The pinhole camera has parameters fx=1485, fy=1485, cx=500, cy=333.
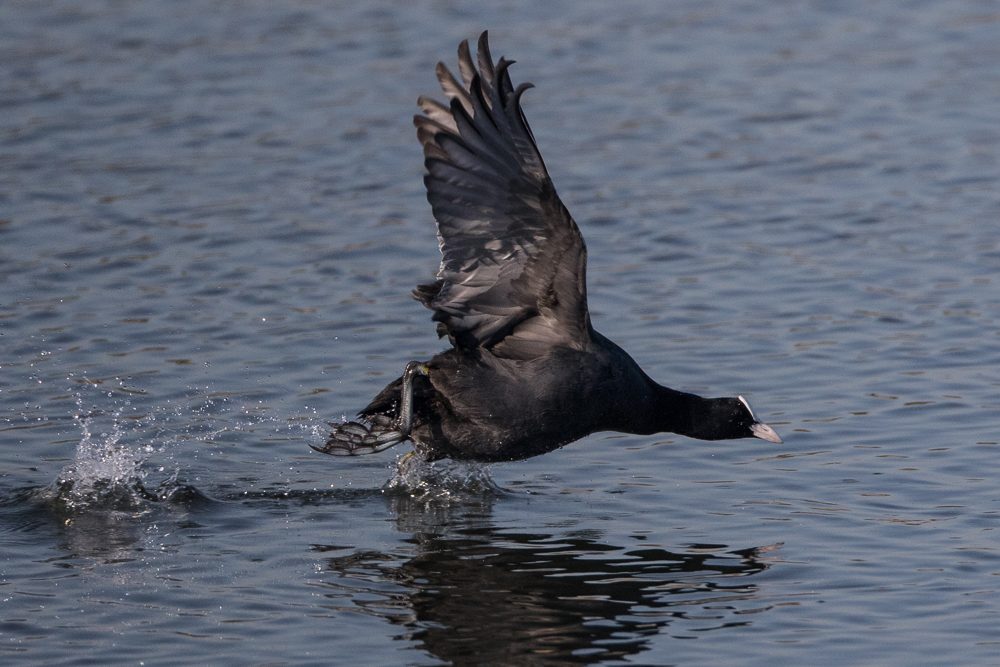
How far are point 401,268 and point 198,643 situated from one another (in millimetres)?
4383

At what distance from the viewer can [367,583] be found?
539cm

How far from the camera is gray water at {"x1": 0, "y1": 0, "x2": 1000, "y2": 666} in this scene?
17.0 feet

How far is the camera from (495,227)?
5.52m

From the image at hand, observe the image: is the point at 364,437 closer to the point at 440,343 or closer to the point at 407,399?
the point at 407,399

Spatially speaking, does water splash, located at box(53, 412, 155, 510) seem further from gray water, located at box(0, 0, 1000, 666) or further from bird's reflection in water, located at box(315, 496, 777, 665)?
bird's reflection in water, located at box(315, 496, 777, 665)

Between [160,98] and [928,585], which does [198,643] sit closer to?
[928,585]

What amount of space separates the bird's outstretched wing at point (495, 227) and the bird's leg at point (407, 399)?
0.19 meters

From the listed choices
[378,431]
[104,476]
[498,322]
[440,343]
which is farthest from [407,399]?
[440,343]

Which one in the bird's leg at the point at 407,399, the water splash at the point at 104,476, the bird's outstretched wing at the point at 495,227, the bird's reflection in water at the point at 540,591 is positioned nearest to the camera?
the bird's reflection in water at the point at 540,591

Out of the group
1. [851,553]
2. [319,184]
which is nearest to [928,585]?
[851,553]

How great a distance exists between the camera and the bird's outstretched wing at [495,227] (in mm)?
5309

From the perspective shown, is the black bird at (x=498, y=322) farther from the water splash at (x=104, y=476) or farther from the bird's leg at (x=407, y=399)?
the water splash at (x=104, y=476)

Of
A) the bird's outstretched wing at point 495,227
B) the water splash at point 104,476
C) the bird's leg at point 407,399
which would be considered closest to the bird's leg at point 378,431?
the bird's leg at point 407,399

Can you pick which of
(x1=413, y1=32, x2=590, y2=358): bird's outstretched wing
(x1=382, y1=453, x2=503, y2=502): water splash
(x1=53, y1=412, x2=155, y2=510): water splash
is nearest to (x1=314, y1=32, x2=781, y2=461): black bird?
(x1=413, y1=32, x2=590, y2=358): bird's outstretched wing
